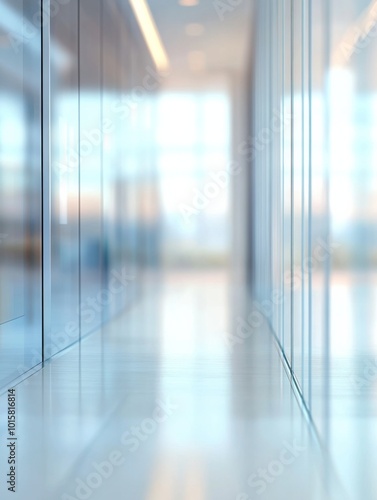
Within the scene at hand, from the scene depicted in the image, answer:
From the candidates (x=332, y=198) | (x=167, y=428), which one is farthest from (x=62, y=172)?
(x=332, y=198)

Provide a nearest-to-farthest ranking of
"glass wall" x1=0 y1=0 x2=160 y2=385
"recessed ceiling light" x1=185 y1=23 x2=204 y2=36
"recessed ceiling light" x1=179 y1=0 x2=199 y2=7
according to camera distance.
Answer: "glass wall" x1=0 y1=0 x2=160 y2=385, "recessed ceiling light" x1=179 y1=0 x2=199 y2=7, "recessed ceiling light" x1=185 y1=23 x2=204 y2=36

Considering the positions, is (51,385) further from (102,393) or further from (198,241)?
(198,241)

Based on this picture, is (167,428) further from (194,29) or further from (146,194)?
(194,29)

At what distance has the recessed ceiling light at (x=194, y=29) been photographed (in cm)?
1406

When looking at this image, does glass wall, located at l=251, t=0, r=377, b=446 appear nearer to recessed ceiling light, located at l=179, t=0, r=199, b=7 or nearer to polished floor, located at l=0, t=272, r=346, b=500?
polished floor, located at l=0, t=272, r=346, b=500

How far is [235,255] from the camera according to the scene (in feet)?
53.8

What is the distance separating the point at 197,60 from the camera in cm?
1628

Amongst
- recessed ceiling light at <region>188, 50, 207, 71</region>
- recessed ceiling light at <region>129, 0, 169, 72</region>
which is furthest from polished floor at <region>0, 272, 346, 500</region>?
recessed ceiling light at <region>188, 50, 207, 71</region>

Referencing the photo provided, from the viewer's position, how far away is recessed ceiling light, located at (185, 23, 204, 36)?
46.1 feet

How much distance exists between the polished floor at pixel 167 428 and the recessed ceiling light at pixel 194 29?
28.7 ft

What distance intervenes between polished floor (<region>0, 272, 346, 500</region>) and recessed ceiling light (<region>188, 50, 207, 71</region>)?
33.4ft

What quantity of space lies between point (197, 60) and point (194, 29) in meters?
1.95

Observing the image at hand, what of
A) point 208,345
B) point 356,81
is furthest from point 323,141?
point 208,345

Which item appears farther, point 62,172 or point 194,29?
point 194,29
